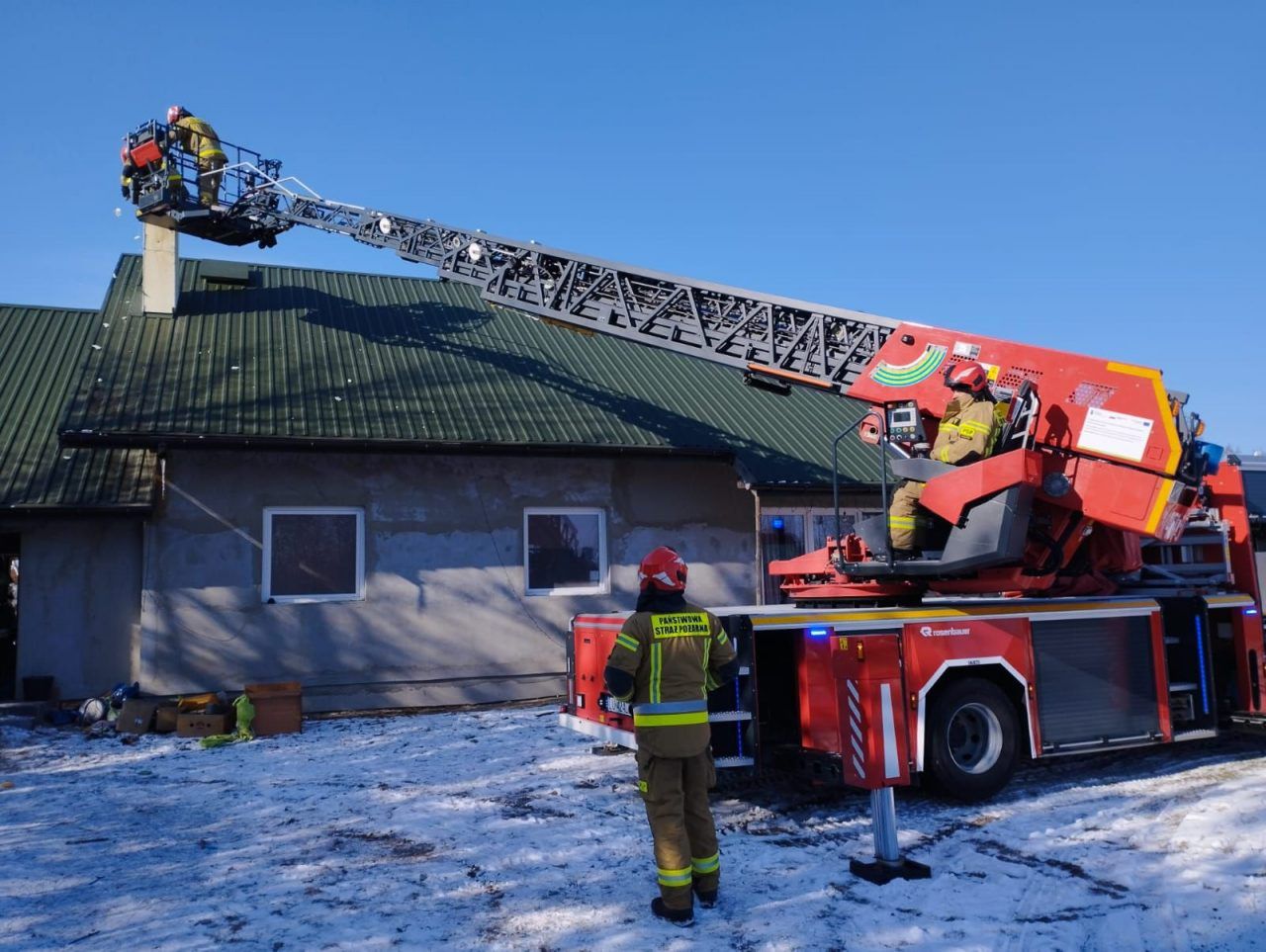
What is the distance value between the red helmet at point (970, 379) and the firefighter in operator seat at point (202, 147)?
11.1 meters

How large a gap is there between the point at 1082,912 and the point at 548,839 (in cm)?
314

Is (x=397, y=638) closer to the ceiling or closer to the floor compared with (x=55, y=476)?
closer to the floor

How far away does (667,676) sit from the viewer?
5.08 m

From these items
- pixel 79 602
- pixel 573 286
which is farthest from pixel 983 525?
pixel 79 602

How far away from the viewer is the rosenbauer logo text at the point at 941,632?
6898 mm

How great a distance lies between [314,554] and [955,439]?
7.82 meters

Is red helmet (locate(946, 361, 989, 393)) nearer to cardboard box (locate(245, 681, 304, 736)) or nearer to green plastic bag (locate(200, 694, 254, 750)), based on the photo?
cardboard box (locate(245, 681, 304, 736))

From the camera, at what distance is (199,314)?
14.0 m

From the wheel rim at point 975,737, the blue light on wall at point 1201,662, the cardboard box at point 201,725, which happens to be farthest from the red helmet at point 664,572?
the cardboard box at point 201,725

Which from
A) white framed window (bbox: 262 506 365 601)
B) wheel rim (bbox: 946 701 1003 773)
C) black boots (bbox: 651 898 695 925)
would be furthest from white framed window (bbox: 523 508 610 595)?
black boots (bbox: 651 898 695 925)

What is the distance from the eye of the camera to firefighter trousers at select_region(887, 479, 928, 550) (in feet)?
25.1

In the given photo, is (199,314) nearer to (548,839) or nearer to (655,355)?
(655,355)

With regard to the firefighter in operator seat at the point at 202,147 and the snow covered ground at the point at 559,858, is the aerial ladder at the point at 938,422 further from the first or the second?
the firefighter in operator seat at the point at 202,147

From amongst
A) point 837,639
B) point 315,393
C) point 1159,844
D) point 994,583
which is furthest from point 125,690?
point 1159,844
